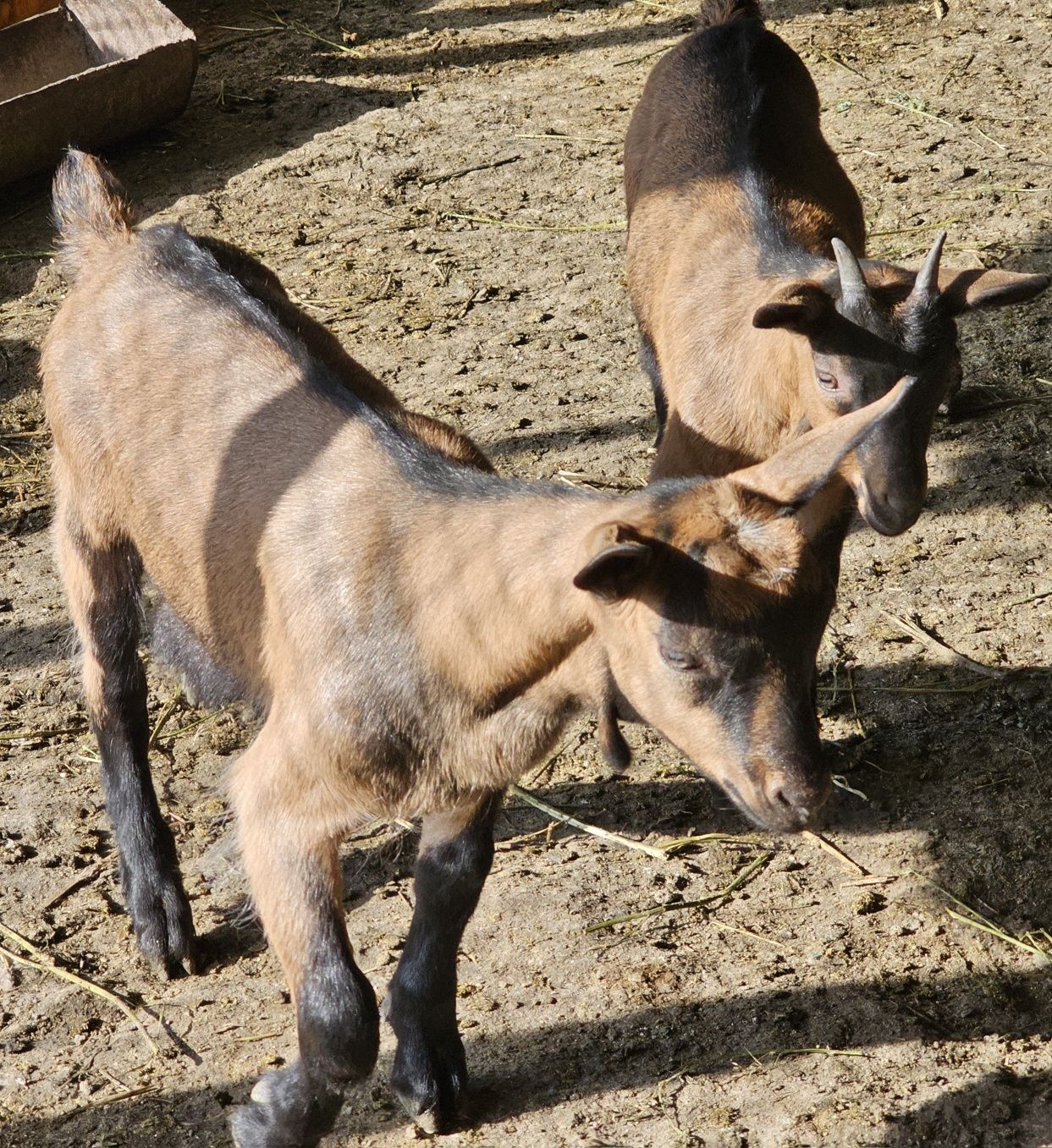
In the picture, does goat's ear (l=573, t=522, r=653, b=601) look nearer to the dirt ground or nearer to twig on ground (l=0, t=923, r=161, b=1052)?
the dirt ground

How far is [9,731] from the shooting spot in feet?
15.9

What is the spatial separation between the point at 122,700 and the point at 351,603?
4.04 feet

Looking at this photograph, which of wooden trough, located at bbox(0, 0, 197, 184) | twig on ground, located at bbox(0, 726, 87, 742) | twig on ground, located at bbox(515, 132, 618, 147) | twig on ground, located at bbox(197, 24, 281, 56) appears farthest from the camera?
twig on ground, located at bbox(197, 24, 281, 56)

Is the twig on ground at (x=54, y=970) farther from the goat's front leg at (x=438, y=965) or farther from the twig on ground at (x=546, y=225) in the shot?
the twig on ground at (x=546, y=225)

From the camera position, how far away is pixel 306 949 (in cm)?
330

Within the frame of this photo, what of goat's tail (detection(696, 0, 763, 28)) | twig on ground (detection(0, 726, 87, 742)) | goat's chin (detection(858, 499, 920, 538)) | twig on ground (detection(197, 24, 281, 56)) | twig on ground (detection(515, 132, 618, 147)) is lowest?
twig on ground (detection(0, 726, 87, 742))

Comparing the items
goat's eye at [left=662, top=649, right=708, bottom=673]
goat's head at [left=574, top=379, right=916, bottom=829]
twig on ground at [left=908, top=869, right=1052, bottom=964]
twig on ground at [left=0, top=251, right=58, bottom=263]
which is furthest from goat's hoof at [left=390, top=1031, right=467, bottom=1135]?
twig on ground at [left=0, top=251, right=58, bottom=263]

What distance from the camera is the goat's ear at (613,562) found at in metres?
2.62

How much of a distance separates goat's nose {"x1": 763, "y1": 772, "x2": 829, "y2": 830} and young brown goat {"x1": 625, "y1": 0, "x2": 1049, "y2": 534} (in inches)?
65.5

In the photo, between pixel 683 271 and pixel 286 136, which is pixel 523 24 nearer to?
pixel 286 136

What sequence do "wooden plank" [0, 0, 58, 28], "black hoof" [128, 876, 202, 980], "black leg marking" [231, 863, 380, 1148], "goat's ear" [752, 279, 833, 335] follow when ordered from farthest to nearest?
"wooden plank" [0, 0, 58, 28] < "goat's ear" [752, 279, 833, 335] < "black hoof" [128, 876, 202, 980] < "black leg marking" [231, 863, 380, 1148]

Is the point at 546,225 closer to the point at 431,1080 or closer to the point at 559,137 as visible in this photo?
the point at 559,137

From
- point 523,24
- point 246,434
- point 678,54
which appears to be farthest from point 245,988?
point 523,24

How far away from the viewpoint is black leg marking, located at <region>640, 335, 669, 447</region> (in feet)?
18.8
